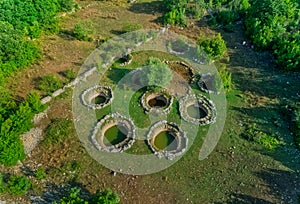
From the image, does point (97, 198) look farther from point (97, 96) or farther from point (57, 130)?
point (97, 96)

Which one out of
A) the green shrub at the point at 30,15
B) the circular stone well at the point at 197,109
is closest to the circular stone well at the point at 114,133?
the circular stone well at the point at 197,109

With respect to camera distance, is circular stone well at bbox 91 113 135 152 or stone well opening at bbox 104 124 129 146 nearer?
circular stone well at bbox 91 113 135 152

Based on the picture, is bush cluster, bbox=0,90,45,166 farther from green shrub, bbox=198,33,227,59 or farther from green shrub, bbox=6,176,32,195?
green shrub, bbox=198,33,227,59

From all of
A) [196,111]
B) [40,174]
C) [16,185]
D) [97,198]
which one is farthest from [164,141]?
[16,185]

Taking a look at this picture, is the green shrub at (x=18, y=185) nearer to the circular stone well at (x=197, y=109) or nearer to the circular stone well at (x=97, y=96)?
the circular stone well at (x=97, y=96)

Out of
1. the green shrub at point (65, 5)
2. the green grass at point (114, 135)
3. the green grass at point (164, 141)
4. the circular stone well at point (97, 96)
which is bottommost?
the green grass at point (164, 141)

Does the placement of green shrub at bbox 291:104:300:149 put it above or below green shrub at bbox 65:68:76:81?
below

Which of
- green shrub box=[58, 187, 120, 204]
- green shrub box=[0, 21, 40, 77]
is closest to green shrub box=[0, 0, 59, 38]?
green shrub box=[0, 21, 40, 77]
